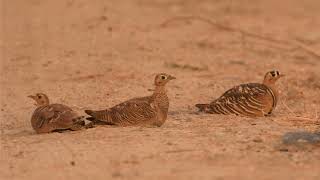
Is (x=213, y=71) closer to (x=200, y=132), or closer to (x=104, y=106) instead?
(x=104, y=106)

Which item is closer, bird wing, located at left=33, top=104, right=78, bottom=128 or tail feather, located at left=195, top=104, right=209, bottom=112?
bird wing, located at left=33, top=104, right=78, bottom=128

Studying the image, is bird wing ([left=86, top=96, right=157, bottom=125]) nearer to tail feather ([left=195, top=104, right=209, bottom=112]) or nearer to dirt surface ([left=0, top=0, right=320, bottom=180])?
dirt surface ([left=0, top=0, right=320, bottom=180])

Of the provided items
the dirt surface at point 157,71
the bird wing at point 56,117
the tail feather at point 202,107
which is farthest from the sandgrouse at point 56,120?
the tail feather at point 202,107

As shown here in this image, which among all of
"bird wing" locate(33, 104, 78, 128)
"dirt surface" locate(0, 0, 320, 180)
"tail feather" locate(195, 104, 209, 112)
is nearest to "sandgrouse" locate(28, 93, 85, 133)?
"bird wing" locate(33, 104, 78, 128)

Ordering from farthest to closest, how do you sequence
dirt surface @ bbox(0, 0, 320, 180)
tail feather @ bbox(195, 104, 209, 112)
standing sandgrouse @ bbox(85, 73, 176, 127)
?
tail feather @ bbox(195, 104, 209, 112)
standing sandgrouse @ bbox(85, 73, 176, 127)
dirt surface @ bbox(0, 0, 320, 180)

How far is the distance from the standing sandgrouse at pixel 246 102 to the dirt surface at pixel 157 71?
0.64 ft

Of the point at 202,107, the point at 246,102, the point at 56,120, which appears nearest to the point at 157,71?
the point at 202,107

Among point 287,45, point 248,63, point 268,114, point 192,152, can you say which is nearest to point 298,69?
point 248,63

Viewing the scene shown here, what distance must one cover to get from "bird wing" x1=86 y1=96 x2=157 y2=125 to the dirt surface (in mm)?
165

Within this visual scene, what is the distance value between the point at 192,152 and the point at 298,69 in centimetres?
568

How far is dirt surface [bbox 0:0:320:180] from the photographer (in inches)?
306

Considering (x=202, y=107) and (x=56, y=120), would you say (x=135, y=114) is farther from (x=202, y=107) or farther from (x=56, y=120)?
(x=202, y=107)

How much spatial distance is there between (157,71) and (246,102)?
321 centimetres

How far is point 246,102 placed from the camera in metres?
10.3
